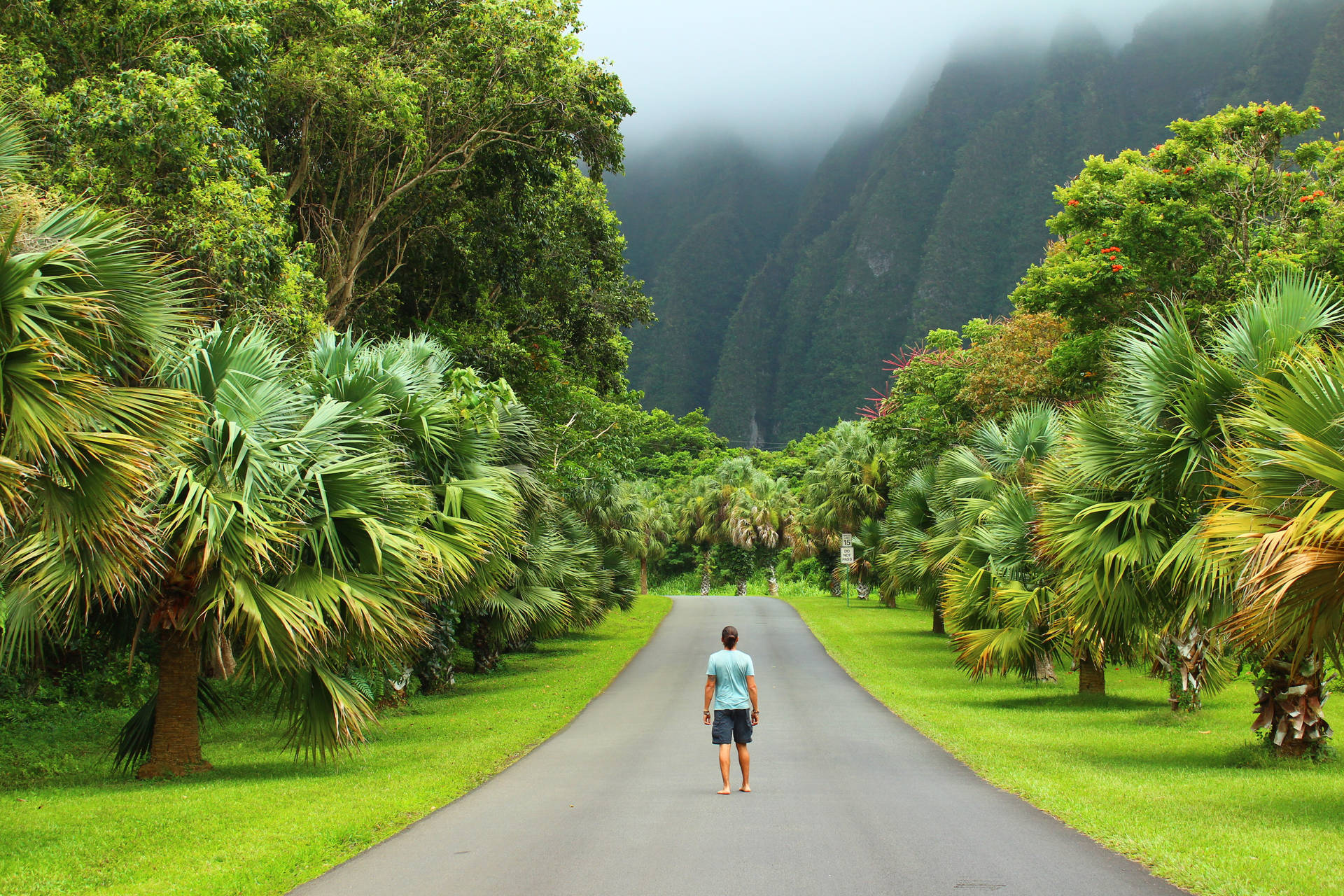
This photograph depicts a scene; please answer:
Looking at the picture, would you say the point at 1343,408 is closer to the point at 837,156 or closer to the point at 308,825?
the point at 308,825

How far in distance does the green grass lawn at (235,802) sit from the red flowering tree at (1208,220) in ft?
42.6

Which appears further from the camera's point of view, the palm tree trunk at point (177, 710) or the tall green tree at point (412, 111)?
the tall green tree at point (412, 111)

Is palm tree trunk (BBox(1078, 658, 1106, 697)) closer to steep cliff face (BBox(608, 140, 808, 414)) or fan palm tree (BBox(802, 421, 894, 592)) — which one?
fan palm tree (BBox(802, 421, 894, 592))

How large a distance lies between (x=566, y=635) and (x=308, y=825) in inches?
928

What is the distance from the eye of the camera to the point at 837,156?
170 metres

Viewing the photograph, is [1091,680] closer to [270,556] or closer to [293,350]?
[270,556]

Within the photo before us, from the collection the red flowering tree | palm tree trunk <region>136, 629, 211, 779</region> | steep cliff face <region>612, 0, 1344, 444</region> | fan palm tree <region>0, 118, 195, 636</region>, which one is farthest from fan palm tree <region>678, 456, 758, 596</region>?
fan palm tree <region>0, 118, 195, 636</region>

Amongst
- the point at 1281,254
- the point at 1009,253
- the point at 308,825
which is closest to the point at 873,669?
the point at 1281,254

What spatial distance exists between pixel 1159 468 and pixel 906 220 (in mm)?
128564

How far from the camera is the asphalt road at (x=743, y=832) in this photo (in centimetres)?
622

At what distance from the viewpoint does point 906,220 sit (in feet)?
437

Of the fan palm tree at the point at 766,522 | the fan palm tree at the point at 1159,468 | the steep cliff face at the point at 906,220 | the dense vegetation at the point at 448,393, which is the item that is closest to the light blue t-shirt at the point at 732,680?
the dense vegetation at the point at 448,393

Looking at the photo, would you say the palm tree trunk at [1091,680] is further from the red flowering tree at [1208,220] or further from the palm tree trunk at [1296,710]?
the red flowering tree at [1208,220]

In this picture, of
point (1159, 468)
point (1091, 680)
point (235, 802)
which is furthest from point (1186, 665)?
point (235, 802)
